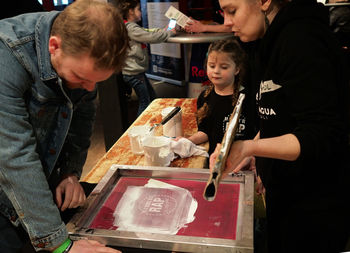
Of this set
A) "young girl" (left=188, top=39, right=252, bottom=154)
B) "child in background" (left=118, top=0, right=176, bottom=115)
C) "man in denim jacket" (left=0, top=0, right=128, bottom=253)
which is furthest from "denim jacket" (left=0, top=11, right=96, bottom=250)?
"child in background" (left=118, top=0, right=176, bottom=115)

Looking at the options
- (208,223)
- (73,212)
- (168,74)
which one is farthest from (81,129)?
(168,74)

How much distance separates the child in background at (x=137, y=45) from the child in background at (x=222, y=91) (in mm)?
1282

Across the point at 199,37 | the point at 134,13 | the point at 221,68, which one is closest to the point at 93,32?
the point at 221,68

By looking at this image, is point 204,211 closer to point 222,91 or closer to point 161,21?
point 222,91

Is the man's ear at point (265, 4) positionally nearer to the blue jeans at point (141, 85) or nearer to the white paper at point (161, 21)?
the blue jeans at point (141, 85)

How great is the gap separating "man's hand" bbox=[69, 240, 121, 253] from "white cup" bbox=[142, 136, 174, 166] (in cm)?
58

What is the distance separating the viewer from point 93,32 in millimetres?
810

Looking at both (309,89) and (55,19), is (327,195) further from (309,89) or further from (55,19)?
(55,19)

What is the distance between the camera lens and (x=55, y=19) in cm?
91

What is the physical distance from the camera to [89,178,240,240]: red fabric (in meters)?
0.94

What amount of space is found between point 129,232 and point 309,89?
2.12ft

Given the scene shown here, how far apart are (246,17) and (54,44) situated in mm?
644

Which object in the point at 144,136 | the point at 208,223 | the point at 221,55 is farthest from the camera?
the point at 221,55

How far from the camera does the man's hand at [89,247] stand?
86 centimetres
